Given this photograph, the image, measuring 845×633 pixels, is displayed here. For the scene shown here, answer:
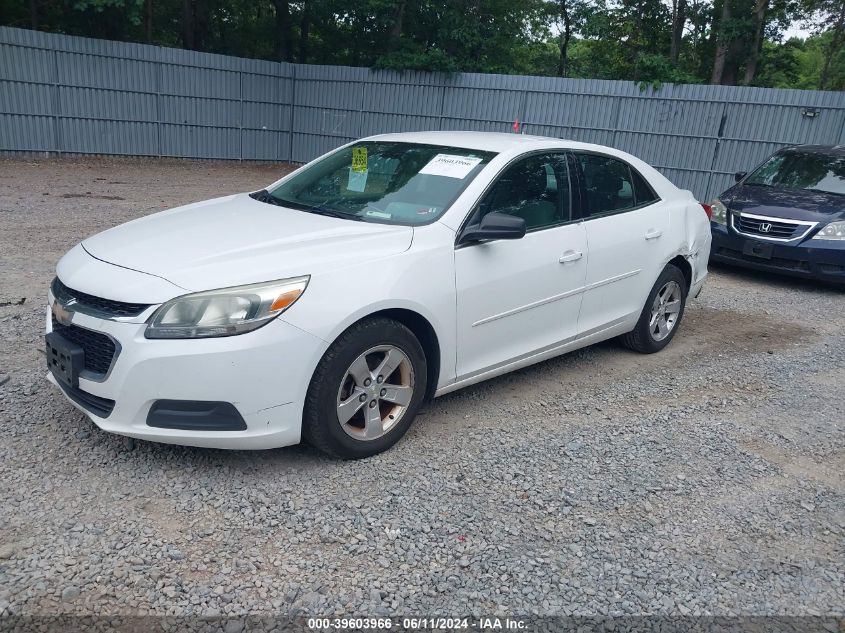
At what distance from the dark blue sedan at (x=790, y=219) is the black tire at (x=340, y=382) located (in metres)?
6.22

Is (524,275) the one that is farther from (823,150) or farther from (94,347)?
(823,150)

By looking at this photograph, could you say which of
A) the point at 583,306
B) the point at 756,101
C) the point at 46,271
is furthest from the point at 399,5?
A: the point at 583,306

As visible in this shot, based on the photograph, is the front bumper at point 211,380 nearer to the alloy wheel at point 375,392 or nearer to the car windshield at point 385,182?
the alloy wheel at point 375,392

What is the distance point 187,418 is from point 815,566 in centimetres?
280

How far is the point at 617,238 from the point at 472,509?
243 cm

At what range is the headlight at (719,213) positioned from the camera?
9070mm

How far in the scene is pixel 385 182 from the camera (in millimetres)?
4562

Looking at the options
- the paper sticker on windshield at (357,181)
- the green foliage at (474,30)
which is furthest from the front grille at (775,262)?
the green foliage at (474,30)

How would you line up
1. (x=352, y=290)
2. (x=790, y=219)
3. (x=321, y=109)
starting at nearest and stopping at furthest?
1. (x=352, y=290)
2. (x=790, y=219)
3. (x=321, y=109)

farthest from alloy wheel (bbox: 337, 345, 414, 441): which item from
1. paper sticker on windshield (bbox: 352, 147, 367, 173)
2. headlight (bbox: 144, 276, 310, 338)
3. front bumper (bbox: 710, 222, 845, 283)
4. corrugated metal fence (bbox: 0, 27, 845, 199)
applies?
corrugated metal fence (bbox: 0, 27, 845, 199)

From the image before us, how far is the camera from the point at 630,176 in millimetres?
5539

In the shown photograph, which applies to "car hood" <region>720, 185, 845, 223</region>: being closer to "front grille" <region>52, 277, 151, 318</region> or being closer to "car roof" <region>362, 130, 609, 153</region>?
→ "car roof" <region>362, 130, 609, 153</region>

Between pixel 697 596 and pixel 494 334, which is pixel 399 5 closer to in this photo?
pixel 494 334

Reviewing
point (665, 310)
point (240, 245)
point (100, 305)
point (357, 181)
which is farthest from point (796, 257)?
point (100, 305)
